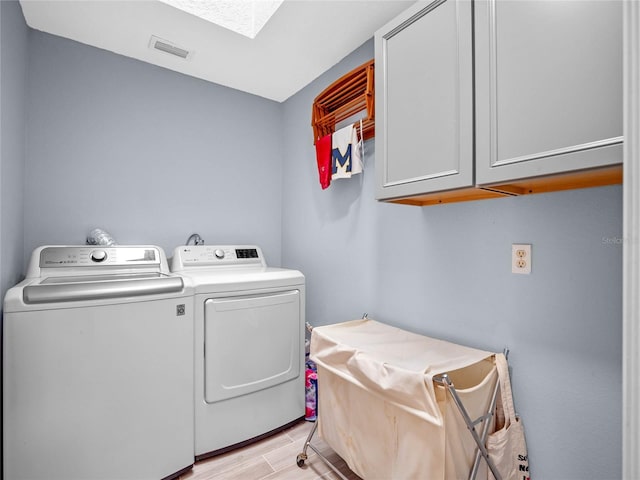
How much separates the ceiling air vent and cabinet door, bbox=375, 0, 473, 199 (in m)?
1.40

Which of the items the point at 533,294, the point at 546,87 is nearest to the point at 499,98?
the point at 546,87

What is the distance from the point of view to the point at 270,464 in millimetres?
1816

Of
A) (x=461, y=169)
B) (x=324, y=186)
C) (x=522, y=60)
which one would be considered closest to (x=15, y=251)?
(x=324, y=186)

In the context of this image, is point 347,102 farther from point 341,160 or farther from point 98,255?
point 98,255

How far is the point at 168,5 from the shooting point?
5.65 feet

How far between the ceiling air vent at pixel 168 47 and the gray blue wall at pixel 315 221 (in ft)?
0.89

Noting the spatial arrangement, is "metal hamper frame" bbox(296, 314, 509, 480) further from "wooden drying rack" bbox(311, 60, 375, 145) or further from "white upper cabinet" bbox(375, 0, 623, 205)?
"wooden drying rack" bbox(311, 60, 375, 145)

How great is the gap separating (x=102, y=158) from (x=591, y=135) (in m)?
2.60

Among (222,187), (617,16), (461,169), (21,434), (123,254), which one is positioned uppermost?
(617,16)

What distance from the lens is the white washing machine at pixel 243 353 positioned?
180 cm

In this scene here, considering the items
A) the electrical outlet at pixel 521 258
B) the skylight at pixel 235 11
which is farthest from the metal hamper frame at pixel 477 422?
the skylight at pixel 235 11

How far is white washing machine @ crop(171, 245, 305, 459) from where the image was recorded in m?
1.80

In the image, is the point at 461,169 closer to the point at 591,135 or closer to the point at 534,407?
the point at 591,135

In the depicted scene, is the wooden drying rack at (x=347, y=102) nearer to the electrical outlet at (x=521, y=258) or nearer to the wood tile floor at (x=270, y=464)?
the electrical outlet at (x=521, y=258)
